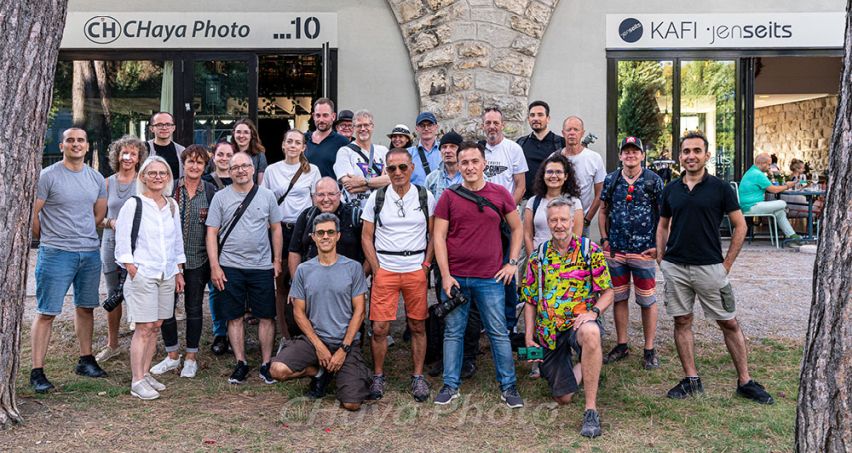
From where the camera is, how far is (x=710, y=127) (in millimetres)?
11102

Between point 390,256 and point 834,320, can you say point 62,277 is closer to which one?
point 390,256

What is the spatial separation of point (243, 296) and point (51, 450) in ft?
5.62

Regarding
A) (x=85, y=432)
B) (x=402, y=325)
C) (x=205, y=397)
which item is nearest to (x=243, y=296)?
(x=205, y=397)

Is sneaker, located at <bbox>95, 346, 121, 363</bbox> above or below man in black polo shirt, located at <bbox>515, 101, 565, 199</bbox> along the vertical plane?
below

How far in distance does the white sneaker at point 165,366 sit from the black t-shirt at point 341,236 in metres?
→ 1.29

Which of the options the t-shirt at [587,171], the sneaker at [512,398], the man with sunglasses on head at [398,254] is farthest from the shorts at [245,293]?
the t-shirt at [587,171]

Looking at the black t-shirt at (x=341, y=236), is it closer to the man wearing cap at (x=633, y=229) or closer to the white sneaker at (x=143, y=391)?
the white sneaker at (x=143, y=391)

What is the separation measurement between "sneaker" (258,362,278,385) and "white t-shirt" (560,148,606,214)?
9.07ft

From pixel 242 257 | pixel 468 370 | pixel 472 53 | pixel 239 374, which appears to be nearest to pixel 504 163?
pixel 468 370

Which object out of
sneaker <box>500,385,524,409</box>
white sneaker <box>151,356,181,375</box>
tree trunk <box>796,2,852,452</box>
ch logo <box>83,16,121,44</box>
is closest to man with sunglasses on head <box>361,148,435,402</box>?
sneaker <box>500,385,524,409</box>

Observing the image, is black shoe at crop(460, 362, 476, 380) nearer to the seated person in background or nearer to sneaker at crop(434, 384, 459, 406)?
sneaker at crop(434, 384, 459, 406)

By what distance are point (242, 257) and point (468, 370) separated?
6.18ft

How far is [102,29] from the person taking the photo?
10172 millimetres

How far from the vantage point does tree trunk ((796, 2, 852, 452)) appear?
3.02m
